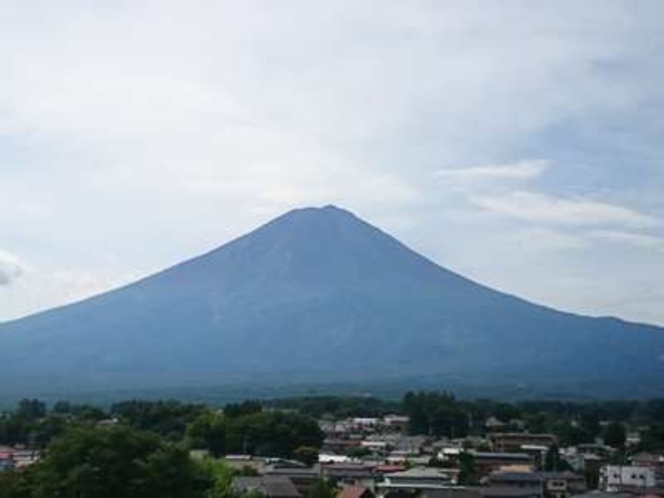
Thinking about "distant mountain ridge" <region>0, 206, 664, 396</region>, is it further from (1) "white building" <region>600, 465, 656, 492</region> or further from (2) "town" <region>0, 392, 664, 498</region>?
(1) "white building" <region>600, 465, 656, 492</region>

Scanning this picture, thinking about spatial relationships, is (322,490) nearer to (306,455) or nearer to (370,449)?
(306,455)

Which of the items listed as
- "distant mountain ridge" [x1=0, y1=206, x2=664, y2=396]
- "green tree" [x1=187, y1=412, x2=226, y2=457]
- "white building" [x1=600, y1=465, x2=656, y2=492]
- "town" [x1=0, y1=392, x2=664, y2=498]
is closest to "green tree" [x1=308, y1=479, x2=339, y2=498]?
"town" [x1=0, y1=392, x2=664, y2=498]

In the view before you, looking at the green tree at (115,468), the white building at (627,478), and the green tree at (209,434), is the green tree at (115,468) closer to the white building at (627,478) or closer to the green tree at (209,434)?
the white building at (627,478)

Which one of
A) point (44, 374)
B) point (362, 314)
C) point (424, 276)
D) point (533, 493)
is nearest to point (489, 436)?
point (533, 493)

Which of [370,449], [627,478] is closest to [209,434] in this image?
[370,449]

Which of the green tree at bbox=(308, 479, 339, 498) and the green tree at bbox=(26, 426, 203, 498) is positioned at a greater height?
the green tree at bbox=(26, 426, 203, 498)

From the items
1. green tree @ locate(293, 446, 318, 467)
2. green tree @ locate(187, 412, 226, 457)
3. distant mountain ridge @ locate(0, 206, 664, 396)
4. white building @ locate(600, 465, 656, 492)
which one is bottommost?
white building @ locate(600, 465, 656, 492)

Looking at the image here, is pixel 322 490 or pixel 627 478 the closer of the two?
pixel 322 490
